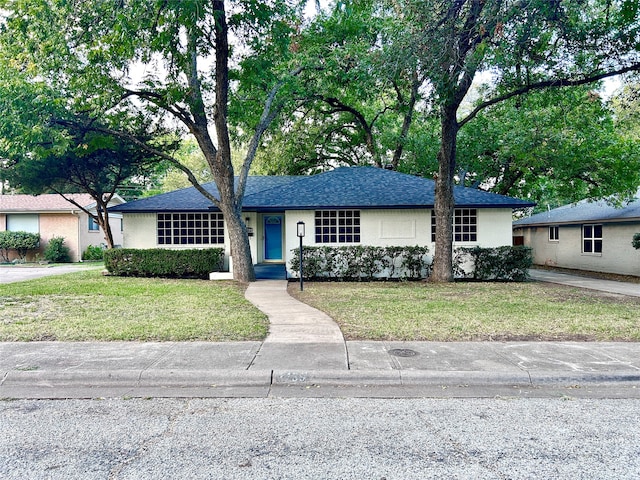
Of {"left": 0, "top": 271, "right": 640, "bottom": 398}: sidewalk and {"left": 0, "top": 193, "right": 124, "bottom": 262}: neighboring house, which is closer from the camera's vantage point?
{"left": 0, "top": 271, "right": 640, "bottom": 398}: sidewalk

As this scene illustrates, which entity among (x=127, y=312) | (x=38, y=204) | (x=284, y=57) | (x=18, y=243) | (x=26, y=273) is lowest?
(x=127, y=312)

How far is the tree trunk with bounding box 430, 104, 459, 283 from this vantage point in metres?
13.4

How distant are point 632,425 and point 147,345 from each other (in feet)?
18.7

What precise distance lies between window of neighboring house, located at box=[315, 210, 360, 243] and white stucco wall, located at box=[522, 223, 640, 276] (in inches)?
426

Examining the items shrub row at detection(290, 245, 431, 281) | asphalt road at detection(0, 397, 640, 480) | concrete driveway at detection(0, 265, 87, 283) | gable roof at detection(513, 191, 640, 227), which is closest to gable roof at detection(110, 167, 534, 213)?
shrub row at detection(290, 245, 431, 281)

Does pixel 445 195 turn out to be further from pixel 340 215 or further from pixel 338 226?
pixel 338 226

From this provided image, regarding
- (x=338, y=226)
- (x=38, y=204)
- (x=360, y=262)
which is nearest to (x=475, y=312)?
(x=360, y=262)

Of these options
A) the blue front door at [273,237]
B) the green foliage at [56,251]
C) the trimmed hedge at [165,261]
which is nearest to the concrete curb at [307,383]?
the trimmed hedge at [165,261]

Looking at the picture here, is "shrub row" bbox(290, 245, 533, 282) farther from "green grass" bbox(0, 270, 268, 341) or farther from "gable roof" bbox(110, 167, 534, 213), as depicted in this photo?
"green grass" bbox(0, 270, 268, 341)

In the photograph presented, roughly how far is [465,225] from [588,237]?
7600mm

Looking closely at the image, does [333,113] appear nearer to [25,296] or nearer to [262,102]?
[262,102]

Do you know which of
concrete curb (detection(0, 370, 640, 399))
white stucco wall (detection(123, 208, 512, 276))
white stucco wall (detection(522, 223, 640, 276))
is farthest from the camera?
white stucco wall (detection(522, 223, 640, 276))

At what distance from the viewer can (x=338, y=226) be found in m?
15.6

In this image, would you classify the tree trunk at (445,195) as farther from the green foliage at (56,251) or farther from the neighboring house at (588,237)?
the green foliage at (56,251)
